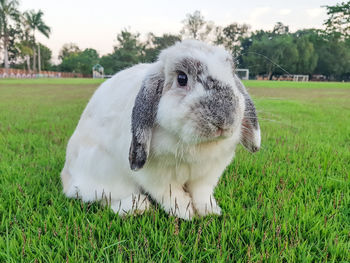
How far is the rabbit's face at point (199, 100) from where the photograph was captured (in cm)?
159

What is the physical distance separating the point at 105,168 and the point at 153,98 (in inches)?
30.8

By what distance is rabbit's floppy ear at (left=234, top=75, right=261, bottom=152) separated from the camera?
202 cm

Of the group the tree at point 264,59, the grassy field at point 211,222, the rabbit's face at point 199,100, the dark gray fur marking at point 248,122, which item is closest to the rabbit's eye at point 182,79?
→ the rabbit's face at point 199,100

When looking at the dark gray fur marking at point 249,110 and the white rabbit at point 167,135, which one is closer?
the white rabbit at point 167,135

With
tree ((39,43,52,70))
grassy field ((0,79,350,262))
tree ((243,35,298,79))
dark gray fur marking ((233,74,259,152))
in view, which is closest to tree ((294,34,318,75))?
tree ((243,35,298,79))

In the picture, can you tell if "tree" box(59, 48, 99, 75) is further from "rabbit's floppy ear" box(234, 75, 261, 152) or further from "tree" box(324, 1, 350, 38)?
"rabbit's floppy ear" box(234, 75, 261, 152)

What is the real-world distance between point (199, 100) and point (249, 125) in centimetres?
61

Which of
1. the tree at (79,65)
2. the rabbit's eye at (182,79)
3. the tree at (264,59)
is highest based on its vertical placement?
the tree at (79,65)

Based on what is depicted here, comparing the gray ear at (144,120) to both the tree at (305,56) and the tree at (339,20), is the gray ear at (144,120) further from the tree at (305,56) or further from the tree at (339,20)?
the tree at (305,56)

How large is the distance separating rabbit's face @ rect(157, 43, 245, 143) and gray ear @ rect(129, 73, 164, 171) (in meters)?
0.05

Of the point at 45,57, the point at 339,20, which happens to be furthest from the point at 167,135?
the point at 45,57

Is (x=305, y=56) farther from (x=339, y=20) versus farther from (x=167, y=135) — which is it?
(x=167, y=135)

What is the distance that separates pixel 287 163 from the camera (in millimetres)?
3188

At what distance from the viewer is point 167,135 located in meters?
1.78
